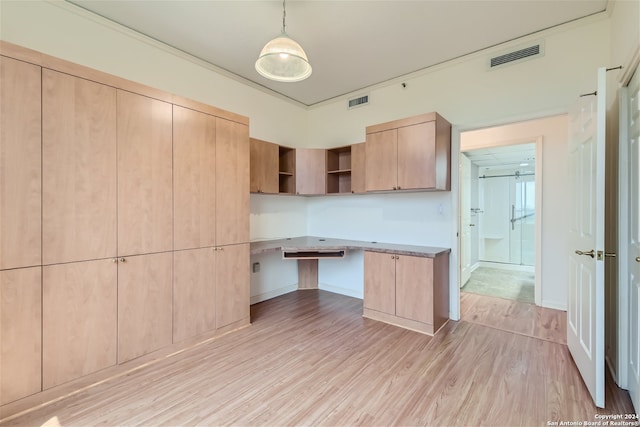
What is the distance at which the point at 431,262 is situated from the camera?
2.96 metres

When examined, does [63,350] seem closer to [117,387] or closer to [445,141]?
[117,387]

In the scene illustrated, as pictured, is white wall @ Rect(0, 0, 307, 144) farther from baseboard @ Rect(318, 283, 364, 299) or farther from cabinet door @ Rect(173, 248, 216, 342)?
baseboard @ Rect(318, 283, 364, 299)

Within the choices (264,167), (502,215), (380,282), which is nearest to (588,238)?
(380,282)

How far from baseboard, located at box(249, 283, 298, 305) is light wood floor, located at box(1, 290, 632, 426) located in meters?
0.90

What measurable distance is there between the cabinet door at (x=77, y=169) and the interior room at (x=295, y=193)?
14 mm

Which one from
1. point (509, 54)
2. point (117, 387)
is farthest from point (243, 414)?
point (509, 54)

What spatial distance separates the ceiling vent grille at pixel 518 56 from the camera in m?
2.80

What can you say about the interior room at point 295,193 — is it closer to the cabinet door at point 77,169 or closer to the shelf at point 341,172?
the cabinet door at point 77,169

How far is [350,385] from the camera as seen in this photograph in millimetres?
2127

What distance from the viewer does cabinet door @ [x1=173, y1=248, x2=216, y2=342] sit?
2588mm

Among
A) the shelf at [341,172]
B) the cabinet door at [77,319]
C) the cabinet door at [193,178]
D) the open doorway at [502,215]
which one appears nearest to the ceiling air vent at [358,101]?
the shelf at [341,172]

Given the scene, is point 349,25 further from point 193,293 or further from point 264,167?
point 193,293

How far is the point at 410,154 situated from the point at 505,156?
3745 millimetres

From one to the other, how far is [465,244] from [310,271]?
2834mm
